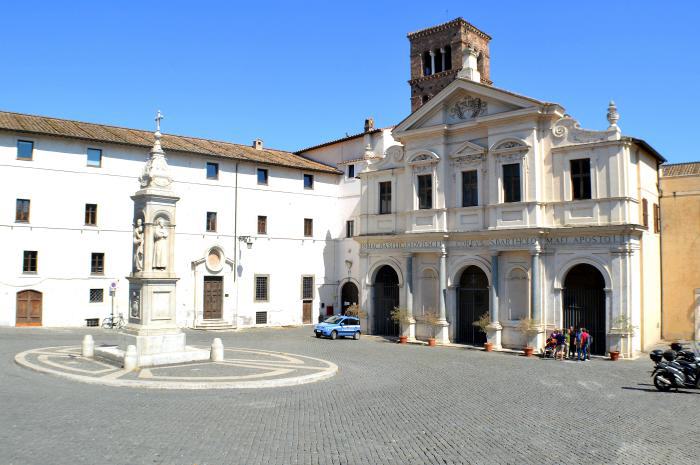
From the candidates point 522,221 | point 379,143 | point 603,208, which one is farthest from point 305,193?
point 603,208

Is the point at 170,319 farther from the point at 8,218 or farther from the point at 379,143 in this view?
the point at 379,143

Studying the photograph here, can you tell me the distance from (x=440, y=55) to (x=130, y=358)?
4179 cm

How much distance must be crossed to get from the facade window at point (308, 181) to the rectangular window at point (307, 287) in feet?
20.4

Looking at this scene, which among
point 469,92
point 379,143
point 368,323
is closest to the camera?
point 469,92

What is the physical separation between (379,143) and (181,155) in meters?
12.8

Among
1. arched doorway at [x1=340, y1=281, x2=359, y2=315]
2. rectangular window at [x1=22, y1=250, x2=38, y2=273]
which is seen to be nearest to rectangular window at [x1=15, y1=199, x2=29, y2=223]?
rectangular window at [x1=22, y1=250, x2=38, y2=273]

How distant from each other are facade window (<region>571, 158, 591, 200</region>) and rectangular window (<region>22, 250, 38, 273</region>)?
27094 mm

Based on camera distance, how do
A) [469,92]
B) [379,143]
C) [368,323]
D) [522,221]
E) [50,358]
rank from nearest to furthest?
[50,358], [522,221], [469,92], [368,323], [379,143]

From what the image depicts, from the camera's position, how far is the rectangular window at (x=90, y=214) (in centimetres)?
3206

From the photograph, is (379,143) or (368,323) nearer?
(368,323)

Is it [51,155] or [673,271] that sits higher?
[51,155]

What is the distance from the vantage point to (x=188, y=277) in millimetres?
34688

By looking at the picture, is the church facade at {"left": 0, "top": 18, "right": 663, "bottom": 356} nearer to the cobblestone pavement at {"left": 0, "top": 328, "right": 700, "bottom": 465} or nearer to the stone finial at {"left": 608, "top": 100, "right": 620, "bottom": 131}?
the stone finial at {"left": 608, "top": 100, "right": 620, "bottom": 131}

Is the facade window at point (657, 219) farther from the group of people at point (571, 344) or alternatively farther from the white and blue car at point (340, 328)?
the white and blue car at point (340, 328)
